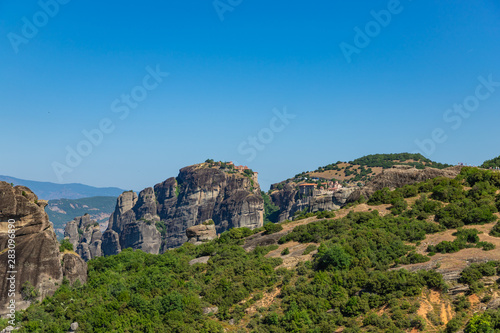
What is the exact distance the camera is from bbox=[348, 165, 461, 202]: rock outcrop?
60125mm

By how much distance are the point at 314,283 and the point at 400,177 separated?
29.8 m

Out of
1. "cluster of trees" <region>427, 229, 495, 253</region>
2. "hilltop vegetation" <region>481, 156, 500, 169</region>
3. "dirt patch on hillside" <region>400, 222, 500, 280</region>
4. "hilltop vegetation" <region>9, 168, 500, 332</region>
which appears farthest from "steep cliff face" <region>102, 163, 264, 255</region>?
"cluster of trees" <region>427, 229, 495, 253</region>

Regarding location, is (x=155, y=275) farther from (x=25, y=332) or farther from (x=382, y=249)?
(x=382, y=249)

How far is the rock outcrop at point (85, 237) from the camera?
180000 mm

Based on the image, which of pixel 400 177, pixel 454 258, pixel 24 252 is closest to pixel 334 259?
pixel 454 258

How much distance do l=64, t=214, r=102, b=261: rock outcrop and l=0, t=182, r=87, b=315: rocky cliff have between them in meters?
144

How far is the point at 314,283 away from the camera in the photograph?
123 ft

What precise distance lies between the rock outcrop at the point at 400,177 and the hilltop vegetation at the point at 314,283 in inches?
264

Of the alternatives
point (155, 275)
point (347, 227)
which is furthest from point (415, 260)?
point (155, 275)

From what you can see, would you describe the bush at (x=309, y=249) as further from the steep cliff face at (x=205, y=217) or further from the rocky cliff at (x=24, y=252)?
the steep cliff face at (x=205, y=217)

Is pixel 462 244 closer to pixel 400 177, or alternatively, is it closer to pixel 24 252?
pixel 400 177

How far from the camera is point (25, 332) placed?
117 ft

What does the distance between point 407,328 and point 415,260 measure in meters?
9.01

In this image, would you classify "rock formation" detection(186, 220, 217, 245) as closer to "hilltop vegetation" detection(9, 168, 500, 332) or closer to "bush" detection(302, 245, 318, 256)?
"hilltop vegetation" detection(9, 168, 500, 332)
